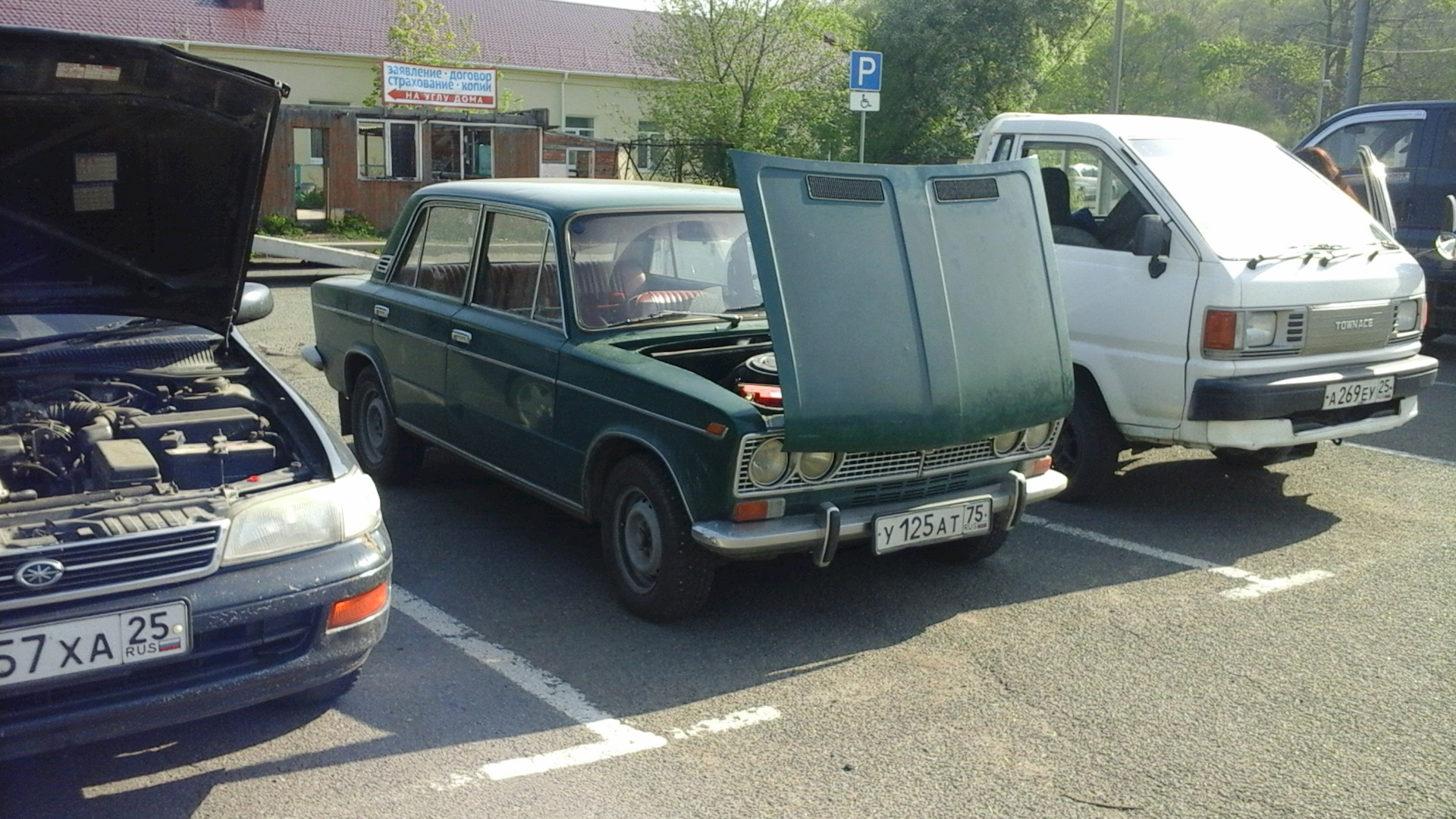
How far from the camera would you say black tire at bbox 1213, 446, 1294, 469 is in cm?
716

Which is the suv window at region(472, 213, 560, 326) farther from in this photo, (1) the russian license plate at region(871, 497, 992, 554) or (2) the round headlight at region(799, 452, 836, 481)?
(1) the russian license plate at region(871, 497, 992, 554)

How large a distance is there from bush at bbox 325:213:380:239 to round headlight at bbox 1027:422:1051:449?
2082 cm

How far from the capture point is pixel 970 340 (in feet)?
16.0

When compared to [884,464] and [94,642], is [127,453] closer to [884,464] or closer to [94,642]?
[94,642]

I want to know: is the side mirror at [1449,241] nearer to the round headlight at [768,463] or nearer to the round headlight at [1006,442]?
the round headlight at [1006,442]

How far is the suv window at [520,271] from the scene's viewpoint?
216 inches

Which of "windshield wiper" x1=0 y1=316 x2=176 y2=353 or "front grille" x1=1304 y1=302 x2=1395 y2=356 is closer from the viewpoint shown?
"windshield wiper" x1=0 y1=316 x2=176 y2=353

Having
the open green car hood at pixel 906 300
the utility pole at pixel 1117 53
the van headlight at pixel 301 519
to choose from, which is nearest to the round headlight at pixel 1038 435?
the open green car hood at pixel 906 300

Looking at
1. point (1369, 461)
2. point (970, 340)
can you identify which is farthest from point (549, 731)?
point (1369, 461)

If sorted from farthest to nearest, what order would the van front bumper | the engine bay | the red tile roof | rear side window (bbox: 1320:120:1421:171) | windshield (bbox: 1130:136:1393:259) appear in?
the red tile roof < rear side window (bbox: 1320:120:1421:171) < windshield (bbox: 1130:136:1393:259) < the van front bumper < the engine bay

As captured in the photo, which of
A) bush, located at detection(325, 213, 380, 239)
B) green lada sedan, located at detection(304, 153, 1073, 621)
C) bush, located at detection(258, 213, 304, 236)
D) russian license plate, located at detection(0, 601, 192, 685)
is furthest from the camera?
bush, located at detection(325, 213, 380, 239)

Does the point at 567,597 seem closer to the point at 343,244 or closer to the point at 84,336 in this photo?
the point at 84,336

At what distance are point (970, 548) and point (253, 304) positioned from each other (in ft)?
10.6

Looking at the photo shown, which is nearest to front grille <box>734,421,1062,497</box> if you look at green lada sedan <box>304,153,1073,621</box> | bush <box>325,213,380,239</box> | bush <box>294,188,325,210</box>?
green lada sedan <box>304,153,1073,621</box>
